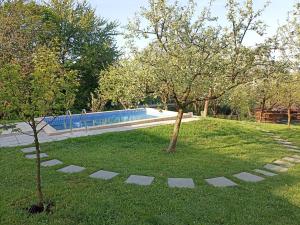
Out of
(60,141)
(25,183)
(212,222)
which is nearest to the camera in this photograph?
(212,222)

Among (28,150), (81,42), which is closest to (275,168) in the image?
(28,150)

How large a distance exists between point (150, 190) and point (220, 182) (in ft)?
4.76

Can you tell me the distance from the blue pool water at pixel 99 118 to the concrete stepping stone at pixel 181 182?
7.87 metres

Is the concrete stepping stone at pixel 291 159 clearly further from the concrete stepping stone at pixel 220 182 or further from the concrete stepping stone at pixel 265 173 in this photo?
the concrete stepping stone at pixel 220 182

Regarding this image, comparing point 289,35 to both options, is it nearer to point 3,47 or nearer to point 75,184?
point 75,184

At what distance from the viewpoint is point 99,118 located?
16.3 metres

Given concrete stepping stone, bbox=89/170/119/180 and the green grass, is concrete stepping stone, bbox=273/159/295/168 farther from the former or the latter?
concrete stepping stone, bbox=89/170/119/180

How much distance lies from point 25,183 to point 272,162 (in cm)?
562

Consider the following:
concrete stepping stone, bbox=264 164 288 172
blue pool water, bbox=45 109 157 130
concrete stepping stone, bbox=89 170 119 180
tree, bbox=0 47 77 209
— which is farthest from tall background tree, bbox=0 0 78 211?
blue pool water, bbox=45 109 157 130

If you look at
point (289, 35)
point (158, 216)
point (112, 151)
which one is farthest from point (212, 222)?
point (289, 35)

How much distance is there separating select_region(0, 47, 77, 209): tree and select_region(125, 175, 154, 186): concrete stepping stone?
5.54ft

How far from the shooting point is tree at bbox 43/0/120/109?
69.2ft

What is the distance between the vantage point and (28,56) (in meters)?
13.6

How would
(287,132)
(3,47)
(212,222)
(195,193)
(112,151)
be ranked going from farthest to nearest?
(3,47), (287,132), (112,151), (195,193), (212,222)
